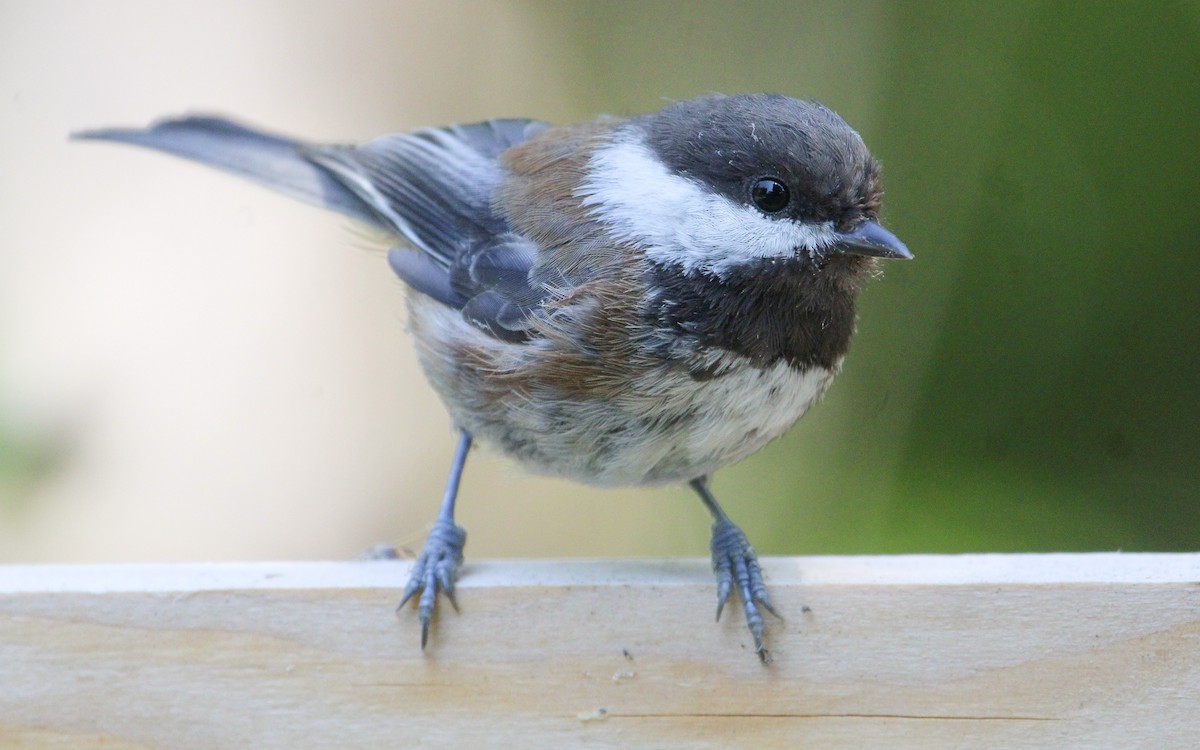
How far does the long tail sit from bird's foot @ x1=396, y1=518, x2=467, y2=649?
0.64m

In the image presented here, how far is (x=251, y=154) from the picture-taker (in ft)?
6.49

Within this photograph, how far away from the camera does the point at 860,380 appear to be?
2.15 metres

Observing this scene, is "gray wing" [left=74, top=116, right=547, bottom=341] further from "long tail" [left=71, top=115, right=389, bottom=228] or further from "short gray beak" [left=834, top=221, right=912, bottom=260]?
"short gray beak" [left=834, top=221, right=912, bottom=260]

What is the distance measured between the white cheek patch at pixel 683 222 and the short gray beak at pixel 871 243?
0.06 feet

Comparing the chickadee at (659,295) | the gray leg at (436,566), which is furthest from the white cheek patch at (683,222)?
the gray leg at (436,566)

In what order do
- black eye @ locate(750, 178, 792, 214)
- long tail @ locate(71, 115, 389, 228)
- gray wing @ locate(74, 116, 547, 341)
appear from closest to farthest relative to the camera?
black eye @ locate(750, 178, 792, 214), gray wing @ locate(74, 116, 547, 341), long tail @ locate(71, 115, 389, 228)

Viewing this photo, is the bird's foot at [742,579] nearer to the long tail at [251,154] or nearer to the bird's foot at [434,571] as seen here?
the bird's foot at [434,571]

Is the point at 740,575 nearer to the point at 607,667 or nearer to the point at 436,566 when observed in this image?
the point at 607,667

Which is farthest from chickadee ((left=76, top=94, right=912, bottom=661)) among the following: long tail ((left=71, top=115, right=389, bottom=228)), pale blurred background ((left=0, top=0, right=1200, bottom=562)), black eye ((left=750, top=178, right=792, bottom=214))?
pale blurred background ((left=0, top=0, right=1200, bottom=562))

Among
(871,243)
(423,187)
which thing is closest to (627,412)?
(871,243)

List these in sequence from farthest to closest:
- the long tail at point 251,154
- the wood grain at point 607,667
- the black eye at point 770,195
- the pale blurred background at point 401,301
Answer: the pale blurred background at point 401,301 < the long tail at point 251,154 < the black eye at point 770,195 < the wood grain at point 607,667

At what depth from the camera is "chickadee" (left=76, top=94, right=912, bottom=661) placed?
1.37 m

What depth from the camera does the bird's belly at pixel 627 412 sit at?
1432 mm

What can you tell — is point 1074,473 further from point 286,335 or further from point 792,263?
point 286,335
